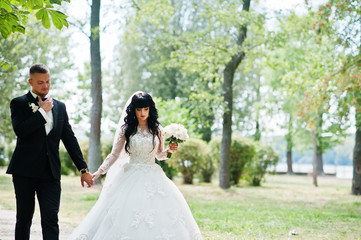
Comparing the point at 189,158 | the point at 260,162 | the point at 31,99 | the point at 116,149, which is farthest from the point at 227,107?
the point at 31,99

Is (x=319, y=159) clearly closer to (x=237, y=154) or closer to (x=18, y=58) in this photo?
(x=237, y=154)

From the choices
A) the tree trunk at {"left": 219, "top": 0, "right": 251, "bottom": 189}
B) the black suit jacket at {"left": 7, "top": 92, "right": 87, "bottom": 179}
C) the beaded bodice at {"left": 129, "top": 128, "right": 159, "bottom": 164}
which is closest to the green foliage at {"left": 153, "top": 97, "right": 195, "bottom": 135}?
the tree trunk at {"left": 219, "top": 0, "right": 251, "bottom": 189}

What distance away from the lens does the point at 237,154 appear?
68.0ft

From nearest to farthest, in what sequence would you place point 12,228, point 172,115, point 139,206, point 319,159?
point 139,206, point 12,228, point 172,115, point 319,159

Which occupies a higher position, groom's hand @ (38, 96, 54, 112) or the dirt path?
groom's hand @ (38, 96, 54, 112)

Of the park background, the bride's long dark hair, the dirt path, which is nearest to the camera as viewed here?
the bride's long dark hair

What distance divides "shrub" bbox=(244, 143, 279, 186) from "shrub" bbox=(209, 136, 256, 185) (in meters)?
0.73

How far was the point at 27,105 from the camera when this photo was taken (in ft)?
15.8

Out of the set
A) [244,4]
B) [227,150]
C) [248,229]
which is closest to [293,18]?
[244,4]

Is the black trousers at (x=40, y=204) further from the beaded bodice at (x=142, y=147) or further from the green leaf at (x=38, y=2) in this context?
the green leaf at (x=38, y=2)

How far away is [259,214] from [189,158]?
9.70m

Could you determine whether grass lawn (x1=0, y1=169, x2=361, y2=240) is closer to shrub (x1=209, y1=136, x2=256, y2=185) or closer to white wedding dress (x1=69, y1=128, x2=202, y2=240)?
white wedding dress (x1=69, y1=128, x2=202, y2=240)

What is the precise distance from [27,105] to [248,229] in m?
5.67

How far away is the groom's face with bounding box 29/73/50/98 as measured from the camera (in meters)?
4.82
